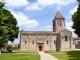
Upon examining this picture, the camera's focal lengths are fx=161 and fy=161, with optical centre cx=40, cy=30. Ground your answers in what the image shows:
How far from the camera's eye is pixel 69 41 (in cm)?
6212

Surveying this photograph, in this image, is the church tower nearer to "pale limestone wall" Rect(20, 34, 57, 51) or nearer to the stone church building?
the stone church building

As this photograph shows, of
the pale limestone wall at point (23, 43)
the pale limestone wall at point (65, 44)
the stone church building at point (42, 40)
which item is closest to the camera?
the pale limestone wall at point (65, 44)

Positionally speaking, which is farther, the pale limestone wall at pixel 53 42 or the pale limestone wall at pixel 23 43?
the pale limestone wall at pixel 53 42

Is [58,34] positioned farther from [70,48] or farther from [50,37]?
[70,48]

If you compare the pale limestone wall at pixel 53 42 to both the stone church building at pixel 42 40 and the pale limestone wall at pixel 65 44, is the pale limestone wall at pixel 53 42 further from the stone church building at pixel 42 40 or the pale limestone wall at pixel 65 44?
the pale limestone wall at pixel 65 44

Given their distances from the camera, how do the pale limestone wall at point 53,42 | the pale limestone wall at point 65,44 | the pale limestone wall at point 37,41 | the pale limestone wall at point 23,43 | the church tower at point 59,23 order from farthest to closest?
1. the church tower at point 59,23
2. the pale limestone wall at point 53,42
3. the pale limestone wall at point 37,41
4. the pale limestone wall at point 23,43
5. the pale limestone wall at point 65,44

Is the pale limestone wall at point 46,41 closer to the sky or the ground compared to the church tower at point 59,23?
closer to the ground

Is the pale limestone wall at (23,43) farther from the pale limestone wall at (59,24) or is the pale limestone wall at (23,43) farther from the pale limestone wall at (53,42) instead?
the pale limestone wall at (59,24)

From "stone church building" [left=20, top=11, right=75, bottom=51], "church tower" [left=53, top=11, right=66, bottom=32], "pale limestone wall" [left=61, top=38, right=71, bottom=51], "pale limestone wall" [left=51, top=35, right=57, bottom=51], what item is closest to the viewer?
"pale limestone wall" [left=61, top=38, right=71, bottom=51]

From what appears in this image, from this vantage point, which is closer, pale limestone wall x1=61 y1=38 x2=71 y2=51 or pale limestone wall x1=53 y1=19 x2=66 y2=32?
pale limestone wall x1=61 y1=38 x2=71 y2=51

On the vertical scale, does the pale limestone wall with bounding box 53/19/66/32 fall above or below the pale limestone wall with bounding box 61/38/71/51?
above

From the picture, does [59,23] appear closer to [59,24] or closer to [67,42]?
[59,24]

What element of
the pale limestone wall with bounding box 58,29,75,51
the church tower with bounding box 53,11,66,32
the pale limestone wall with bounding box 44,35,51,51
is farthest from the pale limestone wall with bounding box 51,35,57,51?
the church tower with bounding box 53,11,66,32

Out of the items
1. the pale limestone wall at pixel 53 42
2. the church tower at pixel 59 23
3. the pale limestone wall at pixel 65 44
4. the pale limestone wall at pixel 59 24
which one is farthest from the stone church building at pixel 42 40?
the pale limestone wall at pixel 59 24
